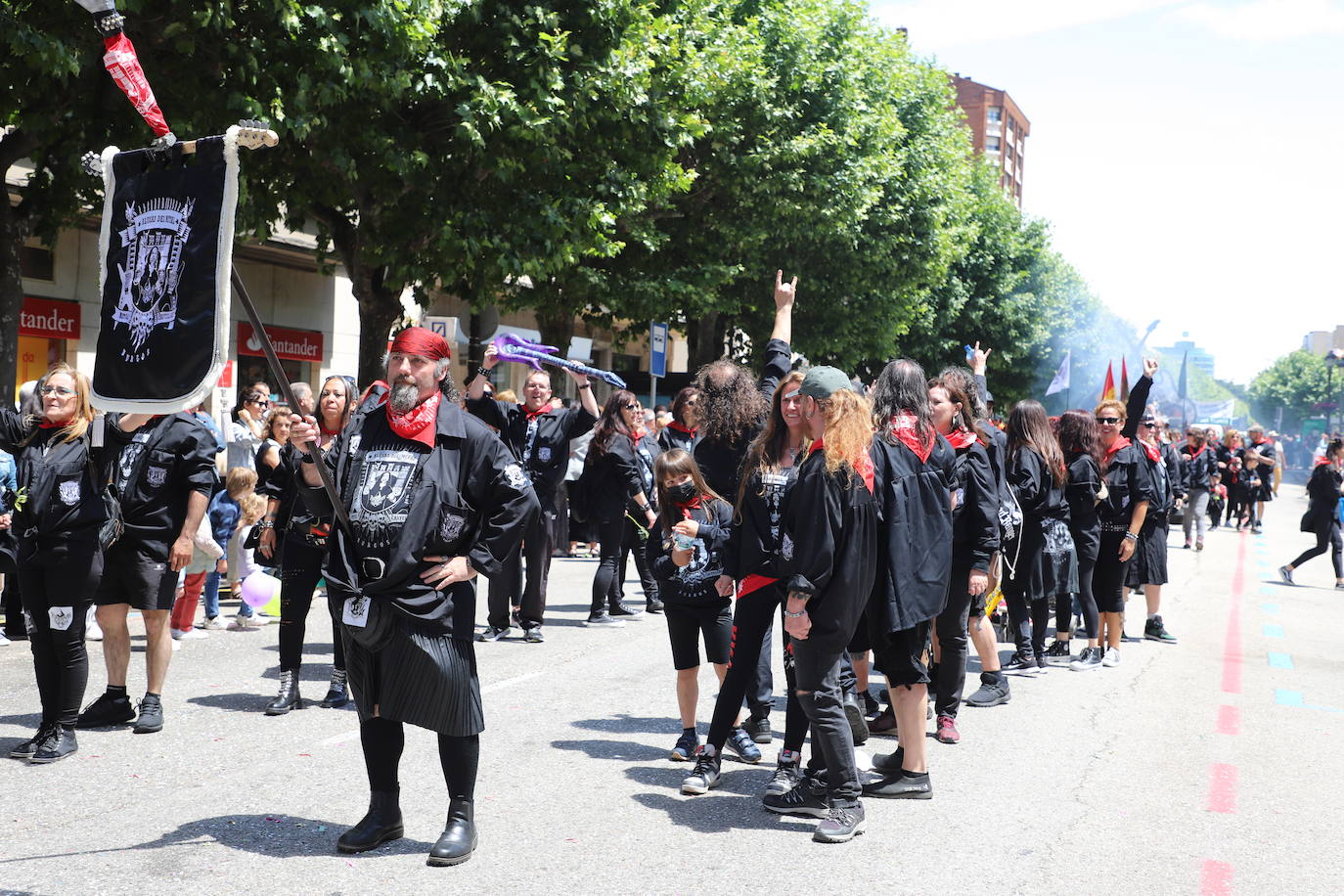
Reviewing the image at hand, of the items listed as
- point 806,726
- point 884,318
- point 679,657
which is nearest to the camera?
point 806,726

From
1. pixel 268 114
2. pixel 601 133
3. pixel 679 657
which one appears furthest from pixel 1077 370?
pixel 679 657

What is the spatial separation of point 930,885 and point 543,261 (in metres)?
11.1

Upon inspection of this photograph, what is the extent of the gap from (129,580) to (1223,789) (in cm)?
521

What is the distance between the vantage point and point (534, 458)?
9719 millimetres

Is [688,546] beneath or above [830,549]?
beneath

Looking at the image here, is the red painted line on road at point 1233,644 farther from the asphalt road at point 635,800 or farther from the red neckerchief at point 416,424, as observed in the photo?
the red neckerchief at point 416,424

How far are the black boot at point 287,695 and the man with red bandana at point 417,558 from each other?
2417mm

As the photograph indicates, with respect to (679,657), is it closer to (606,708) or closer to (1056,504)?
(606,708)

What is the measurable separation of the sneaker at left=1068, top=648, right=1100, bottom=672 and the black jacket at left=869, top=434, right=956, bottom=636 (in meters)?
4.32

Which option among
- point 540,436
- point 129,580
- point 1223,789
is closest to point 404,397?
point 129,580

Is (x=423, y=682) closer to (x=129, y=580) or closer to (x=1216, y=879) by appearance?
(x=129, y=580)

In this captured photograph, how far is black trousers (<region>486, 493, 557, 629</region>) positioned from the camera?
924 centimetres

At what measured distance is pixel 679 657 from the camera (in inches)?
234

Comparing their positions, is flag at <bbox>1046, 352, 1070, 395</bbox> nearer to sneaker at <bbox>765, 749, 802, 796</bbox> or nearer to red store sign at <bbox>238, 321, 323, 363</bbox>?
red store sign at <bbox>238, 321, 323, 363</bbox>
